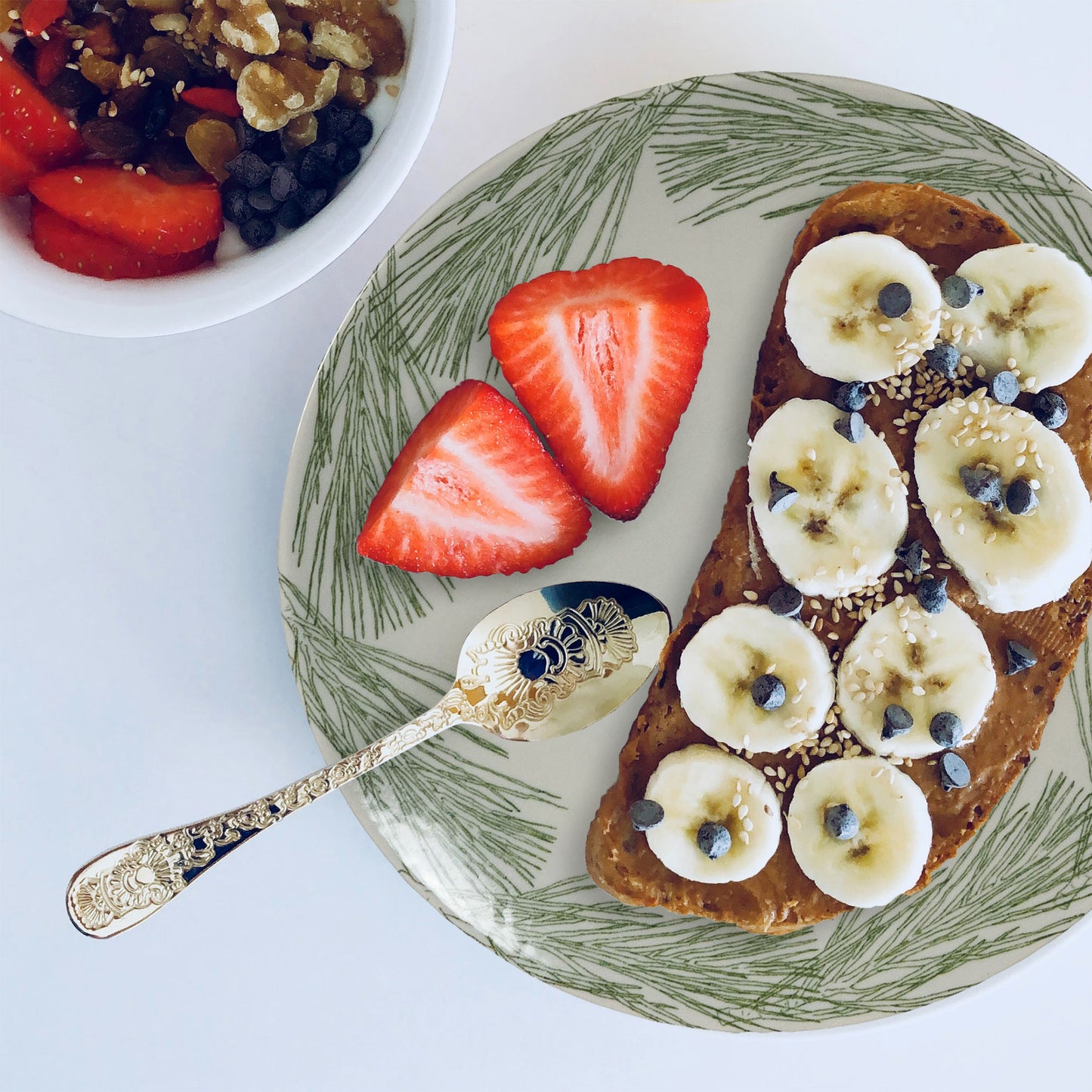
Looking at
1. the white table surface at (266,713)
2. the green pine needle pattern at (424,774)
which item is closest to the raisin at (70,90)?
the white table surface at (266,713)

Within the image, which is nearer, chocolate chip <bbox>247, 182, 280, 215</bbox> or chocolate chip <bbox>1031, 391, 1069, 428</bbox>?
chocolate chip <bbox>247, 182, 280, 215</bbox>

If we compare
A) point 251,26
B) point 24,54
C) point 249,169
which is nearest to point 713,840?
point 249,169

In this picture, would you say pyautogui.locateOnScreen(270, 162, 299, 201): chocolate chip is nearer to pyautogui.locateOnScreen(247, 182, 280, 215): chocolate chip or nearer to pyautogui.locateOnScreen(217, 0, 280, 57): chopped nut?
pyautogui.locateOnScreen(247, 182, 280, 215): chocolate chip

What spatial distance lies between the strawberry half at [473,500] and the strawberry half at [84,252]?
39 centimetres

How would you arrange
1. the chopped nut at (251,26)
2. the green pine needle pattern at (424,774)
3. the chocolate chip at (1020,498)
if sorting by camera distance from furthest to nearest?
the green pine needle pattern at (424,774), the chocolate chip at (1020,498), the chopped nut at (251,26)

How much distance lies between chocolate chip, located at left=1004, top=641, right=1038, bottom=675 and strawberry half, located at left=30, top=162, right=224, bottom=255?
1.14 meters

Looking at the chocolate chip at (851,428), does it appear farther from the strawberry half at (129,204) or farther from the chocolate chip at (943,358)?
the strawberry half at (129,204)

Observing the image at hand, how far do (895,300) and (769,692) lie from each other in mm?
525

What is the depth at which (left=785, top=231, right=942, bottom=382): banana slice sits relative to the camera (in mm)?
1233

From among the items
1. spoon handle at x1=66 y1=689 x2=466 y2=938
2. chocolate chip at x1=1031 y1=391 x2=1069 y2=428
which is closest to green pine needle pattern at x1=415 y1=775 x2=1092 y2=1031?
spoon handle at x1=66 y1=689 x2=466 y2=938

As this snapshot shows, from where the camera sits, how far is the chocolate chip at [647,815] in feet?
4.00

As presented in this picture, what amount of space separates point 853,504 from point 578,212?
21.4 inches

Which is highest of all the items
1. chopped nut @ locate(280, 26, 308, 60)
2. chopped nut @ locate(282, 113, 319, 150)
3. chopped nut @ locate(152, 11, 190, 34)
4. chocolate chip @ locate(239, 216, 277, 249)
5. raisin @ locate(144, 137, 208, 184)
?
chopped nut @ locate(280, 26, 308, 60)

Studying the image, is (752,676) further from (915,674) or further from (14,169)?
(14,169)
